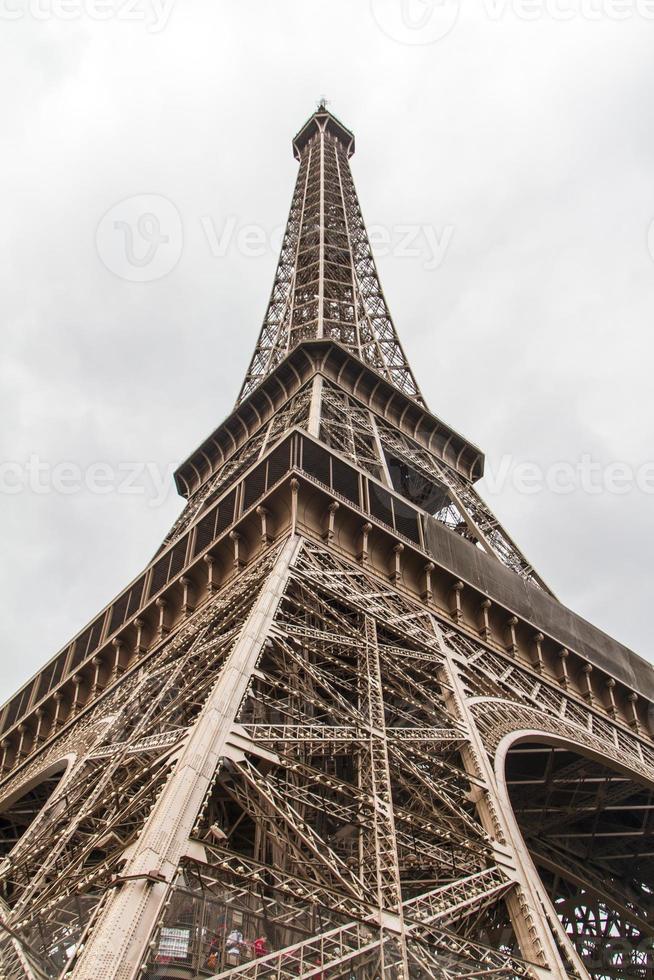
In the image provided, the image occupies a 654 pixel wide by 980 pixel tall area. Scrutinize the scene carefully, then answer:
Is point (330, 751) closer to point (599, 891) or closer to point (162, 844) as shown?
point (162, 844)

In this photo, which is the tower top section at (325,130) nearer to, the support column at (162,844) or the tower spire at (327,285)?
the tower spire at (327,285)

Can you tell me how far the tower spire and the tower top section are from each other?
428 cm

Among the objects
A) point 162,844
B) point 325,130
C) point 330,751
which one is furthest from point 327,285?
point 162,844

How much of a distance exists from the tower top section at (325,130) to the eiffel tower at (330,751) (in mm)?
47778

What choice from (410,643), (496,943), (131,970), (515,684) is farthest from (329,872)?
(515,684)

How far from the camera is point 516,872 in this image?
12.9 meters

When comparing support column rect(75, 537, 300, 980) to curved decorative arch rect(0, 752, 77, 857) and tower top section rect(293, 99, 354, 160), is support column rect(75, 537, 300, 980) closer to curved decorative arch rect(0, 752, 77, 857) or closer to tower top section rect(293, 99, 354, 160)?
curved decorative arch rect(0, 752, 77, 857)

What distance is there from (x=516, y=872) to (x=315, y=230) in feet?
185

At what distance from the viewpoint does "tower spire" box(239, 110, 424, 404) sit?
49.4 metres

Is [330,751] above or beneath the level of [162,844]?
above

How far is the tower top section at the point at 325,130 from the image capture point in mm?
80938

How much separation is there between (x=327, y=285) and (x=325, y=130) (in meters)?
31.1

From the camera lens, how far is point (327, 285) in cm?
5656

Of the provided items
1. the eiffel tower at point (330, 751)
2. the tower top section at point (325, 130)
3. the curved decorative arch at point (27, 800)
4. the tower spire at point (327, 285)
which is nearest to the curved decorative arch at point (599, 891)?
the eiffel tower at point (330, 751)
